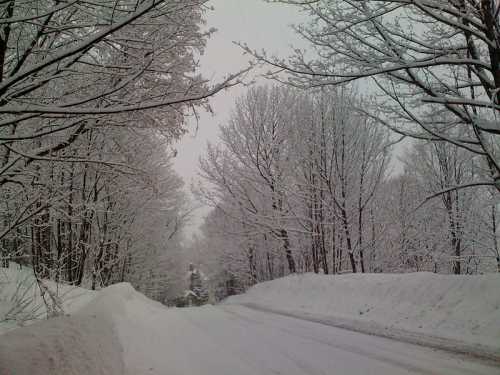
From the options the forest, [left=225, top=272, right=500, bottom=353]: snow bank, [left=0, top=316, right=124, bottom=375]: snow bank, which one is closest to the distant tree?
the forest

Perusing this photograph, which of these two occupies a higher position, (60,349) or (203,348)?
(60,349)

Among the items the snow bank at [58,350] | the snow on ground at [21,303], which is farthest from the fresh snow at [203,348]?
the snow on ground at [21,303]

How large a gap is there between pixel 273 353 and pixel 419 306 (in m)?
3.58

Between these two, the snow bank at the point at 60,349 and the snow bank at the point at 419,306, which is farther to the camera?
the snow bank at the point at 419,306

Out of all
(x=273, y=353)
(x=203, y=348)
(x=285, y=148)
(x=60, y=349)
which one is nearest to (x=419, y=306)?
(x=273, y=353)

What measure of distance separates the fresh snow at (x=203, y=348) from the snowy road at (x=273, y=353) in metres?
0.01

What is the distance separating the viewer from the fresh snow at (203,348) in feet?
8.70

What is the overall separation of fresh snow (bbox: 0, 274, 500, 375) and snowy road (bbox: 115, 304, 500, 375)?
12mm

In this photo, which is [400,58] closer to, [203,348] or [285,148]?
[203,348]

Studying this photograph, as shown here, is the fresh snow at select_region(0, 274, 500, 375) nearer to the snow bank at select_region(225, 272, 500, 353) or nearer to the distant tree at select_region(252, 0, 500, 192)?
the snow bank at select_region(225, 272, 500, 353)

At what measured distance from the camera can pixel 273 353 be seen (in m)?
5.05

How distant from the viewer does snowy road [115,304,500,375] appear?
164 inches

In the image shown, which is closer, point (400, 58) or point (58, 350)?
point (58, 350)

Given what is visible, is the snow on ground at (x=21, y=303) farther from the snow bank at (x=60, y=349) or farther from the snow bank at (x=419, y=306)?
the snow bank at (x=419, y=306)
